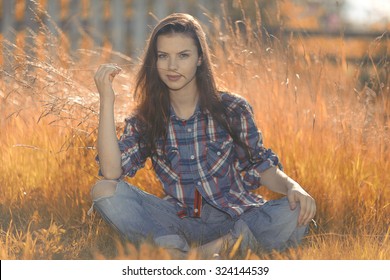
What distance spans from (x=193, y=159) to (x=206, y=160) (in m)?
0.05

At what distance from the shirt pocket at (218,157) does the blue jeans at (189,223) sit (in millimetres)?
124

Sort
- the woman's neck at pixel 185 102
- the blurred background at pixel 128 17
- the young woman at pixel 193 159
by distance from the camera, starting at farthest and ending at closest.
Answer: the blurred background at pixel 128 17, the woman's neck at pixel 185 102, the young woman at pixel 193 159

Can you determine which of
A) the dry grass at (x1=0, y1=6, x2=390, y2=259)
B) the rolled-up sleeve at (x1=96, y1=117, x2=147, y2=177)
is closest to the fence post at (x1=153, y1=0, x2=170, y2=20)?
the dry grass at (x1=0, y1=6, x2=390, y2=259)

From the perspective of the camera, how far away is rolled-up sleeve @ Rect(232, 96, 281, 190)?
2562 mm

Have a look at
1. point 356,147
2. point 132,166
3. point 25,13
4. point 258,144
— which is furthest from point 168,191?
point 25,13

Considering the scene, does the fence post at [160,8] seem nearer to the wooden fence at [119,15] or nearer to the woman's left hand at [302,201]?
the wooden fence at [119,15]

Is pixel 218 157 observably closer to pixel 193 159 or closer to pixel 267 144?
pixel 193 159

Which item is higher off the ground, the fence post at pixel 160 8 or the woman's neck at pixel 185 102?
the fence post at pixel 160 8

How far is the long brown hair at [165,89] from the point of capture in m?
2.55

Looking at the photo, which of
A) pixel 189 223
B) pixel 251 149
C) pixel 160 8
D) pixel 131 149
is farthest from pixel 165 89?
pixel 160 8

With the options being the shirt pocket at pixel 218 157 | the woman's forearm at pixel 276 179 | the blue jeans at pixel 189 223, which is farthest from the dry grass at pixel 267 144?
the shirt pocket at pixel 218 157

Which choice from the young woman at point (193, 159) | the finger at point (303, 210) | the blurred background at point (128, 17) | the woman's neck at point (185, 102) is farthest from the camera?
the blurred background at point (128, 17)

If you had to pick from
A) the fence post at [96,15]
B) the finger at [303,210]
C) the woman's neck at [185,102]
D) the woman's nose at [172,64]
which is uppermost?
the fence post at [96,15]

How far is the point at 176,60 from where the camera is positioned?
2.52 meters
